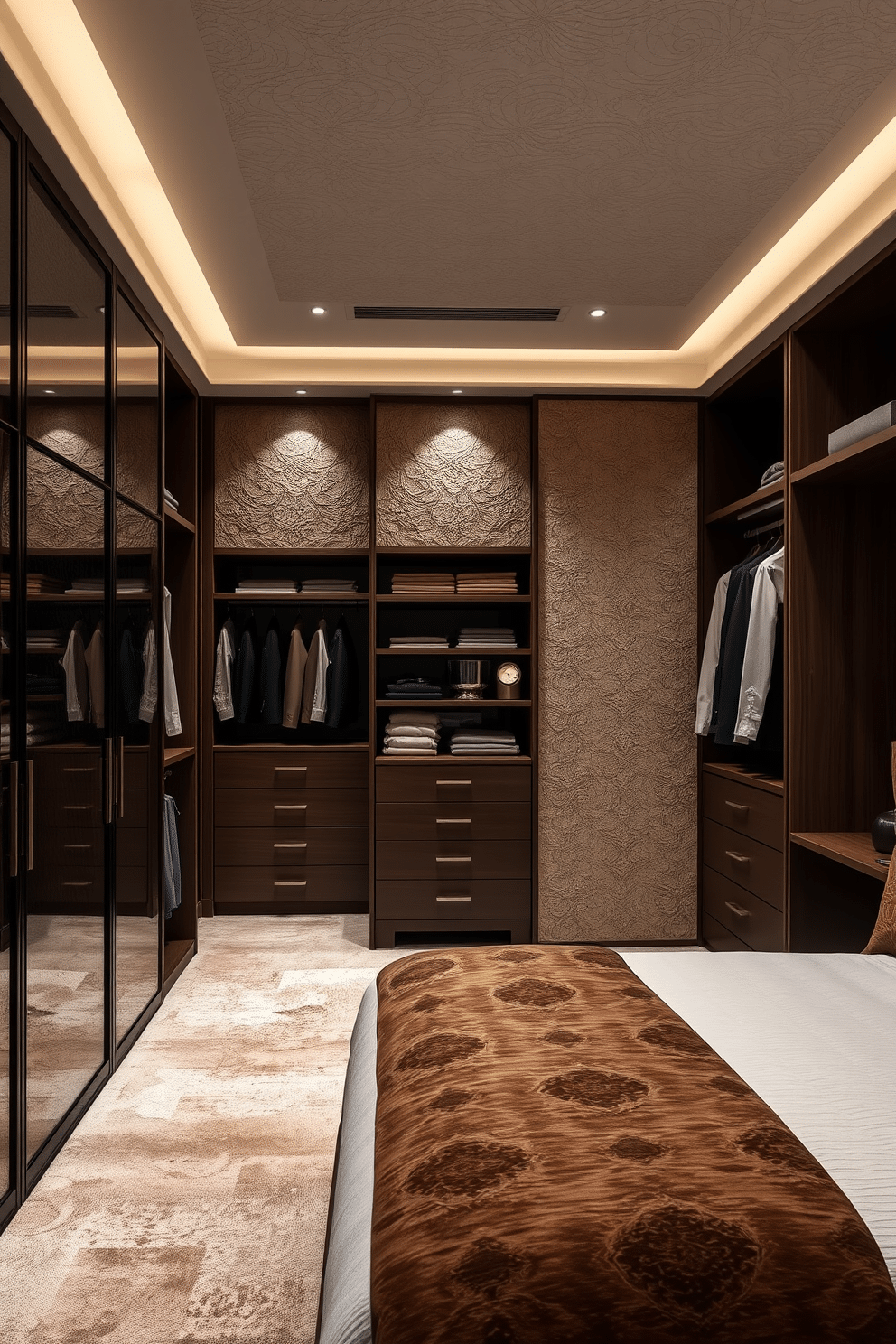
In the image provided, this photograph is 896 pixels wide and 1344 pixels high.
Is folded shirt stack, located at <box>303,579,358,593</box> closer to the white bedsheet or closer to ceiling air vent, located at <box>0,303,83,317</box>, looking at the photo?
ceiling air vent, located at <box>0,303,83,317</box>

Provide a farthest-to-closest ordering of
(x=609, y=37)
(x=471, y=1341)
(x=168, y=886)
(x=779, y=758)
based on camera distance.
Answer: (x=779, y=758)
(x=168, y=886)
(x=609, y=37)
(x=471, y=1341)

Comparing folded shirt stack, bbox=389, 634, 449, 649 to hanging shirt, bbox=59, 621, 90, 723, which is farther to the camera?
folded shirt stack, bbox=389, 634, 449, 649

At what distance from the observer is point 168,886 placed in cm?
382

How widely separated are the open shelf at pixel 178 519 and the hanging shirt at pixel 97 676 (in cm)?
113

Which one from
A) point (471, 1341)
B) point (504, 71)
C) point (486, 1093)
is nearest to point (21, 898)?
point (486, 1093)

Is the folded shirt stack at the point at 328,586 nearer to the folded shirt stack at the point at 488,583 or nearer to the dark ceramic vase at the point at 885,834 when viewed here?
the folded shirt stack at the point at 488,583

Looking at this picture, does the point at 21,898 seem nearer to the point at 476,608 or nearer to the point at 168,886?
the point at 168,886

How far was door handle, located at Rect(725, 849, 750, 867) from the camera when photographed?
3.77m

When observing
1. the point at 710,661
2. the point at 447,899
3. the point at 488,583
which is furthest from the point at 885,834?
the point at 488,583

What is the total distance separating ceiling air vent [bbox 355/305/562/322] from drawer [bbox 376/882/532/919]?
8.07 ft

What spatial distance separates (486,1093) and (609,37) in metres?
2.08

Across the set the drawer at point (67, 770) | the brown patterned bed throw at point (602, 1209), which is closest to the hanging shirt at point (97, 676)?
the drawer at point (67, 770)

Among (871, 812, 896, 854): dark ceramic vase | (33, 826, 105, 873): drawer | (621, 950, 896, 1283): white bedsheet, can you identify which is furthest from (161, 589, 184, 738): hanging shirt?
(871, 812, 896, 854): dark ceramic vase

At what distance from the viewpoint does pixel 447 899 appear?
429 cm
